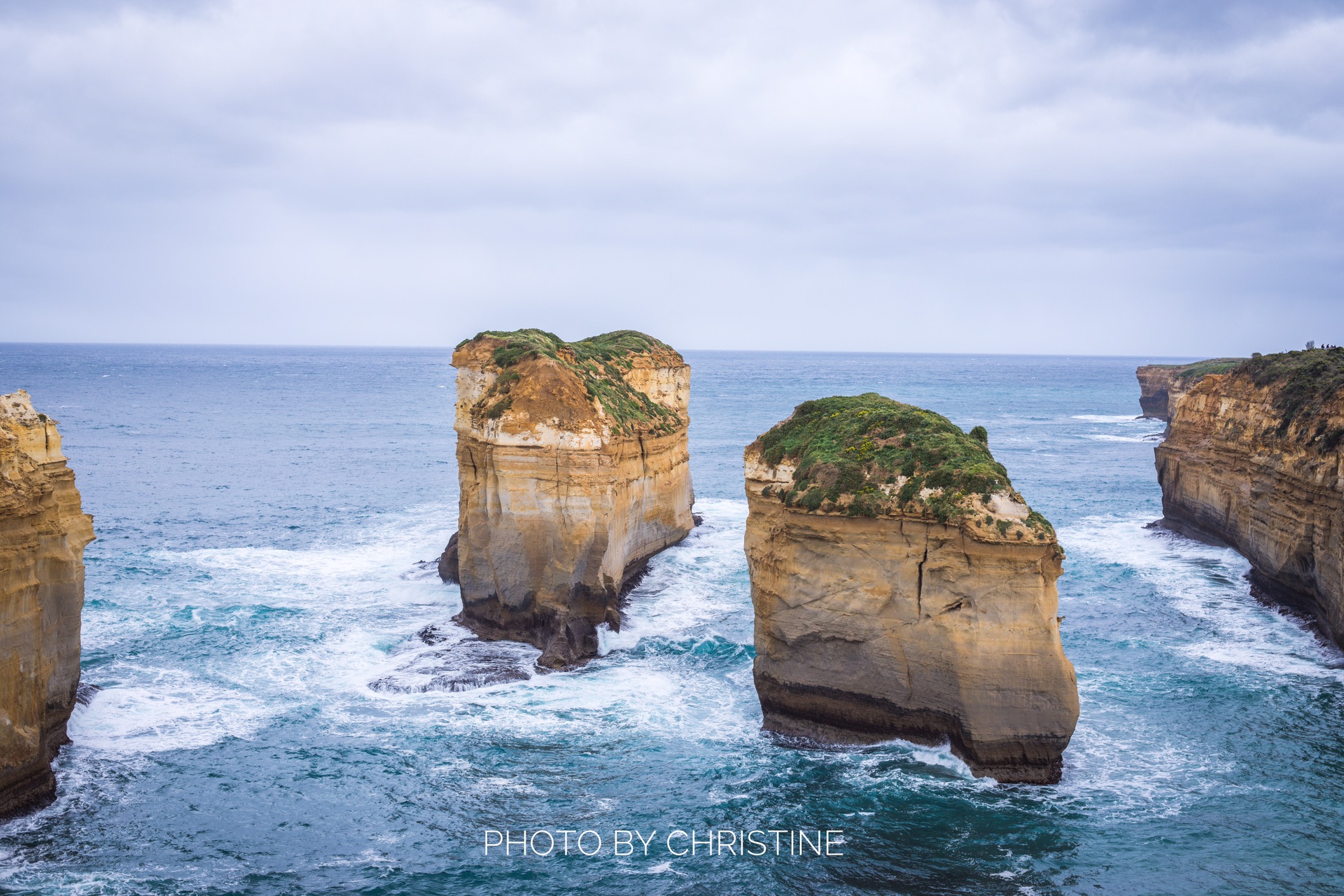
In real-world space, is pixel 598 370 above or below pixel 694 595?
above

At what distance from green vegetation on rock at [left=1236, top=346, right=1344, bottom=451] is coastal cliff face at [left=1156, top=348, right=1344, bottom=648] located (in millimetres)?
49

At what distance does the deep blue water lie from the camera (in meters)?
17.6

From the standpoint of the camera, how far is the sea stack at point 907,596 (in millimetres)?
20000

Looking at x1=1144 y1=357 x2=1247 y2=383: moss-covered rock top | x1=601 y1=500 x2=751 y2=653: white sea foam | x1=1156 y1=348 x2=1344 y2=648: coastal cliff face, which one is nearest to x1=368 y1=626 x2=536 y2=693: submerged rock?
x1=601 y1=500 x2=751 y2=653: white sea foam

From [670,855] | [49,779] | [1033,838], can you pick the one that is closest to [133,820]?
[49,779]

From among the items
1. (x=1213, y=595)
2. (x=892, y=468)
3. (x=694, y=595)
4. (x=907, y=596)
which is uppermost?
(x=892, y=468)

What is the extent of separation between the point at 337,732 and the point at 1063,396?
151204 mm

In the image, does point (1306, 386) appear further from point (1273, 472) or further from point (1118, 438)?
point (1118, 438)

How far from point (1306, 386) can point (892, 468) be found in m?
22.4

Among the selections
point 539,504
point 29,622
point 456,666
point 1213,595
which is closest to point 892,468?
point 539,504

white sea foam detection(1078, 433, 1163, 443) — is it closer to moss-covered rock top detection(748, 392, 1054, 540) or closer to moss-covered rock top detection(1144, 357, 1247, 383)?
moss-covered rock top detection(1144, 357, 1247, 383)

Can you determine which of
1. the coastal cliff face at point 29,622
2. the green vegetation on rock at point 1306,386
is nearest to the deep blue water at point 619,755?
the coastal cliff face at point 29,622

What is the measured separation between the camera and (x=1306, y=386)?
3484cm

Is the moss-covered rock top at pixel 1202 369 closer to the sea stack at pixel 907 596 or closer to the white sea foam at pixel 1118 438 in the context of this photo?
the white sea foam at pixel 1118 438
